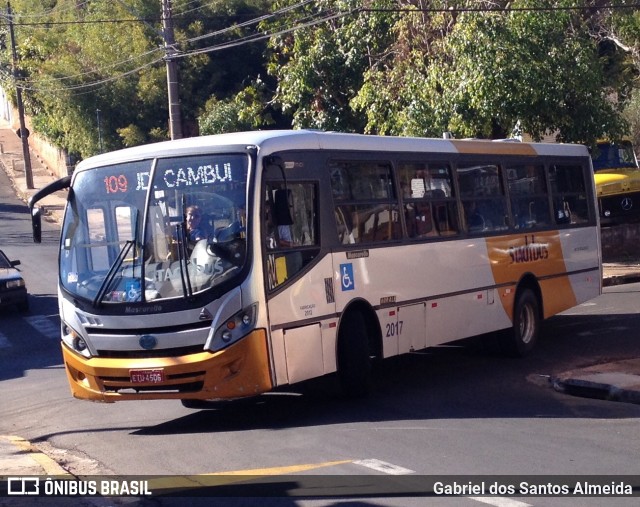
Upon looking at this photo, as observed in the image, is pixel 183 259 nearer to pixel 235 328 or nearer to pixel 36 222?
pixel 235 328

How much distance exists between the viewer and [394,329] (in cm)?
1173

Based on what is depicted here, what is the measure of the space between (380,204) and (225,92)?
29.8 m

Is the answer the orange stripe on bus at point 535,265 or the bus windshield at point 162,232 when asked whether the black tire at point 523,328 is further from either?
the bus windshield at point 162,232

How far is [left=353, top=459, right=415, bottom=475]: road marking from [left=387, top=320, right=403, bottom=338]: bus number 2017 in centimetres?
337

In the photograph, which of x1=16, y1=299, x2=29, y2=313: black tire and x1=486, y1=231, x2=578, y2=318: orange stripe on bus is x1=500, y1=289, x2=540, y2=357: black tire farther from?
x1=16, y1=299, x2=29, y2=313: black tire

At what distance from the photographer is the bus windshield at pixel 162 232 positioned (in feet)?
32.1

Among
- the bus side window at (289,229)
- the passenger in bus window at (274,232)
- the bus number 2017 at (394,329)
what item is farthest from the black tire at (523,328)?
the passenger in bus window at (274,232)

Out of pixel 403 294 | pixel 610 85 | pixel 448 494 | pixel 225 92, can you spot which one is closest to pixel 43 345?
pixel 403 294

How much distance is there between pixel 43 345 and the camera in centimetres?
1869

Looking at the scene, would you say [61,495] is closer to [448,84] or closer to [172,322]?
[172,322]

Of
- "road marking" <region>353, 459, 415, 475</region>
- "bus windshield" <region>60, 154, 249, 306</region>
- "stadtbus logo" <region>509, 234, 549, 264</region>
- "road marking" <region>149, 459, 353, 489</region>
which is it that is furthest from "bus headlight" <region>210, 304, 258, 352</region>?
"stadtbus logo" <region>509, 234, 549, 264</region>

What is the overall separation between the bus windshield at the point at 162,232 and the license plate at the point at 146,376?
28.7 inches

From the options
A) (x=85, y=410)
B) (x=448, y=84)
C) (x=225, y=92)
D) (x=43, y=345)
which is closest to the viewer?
(x=85, y=410)

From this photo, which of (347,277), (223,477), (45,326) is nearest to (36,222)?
(347,277)
